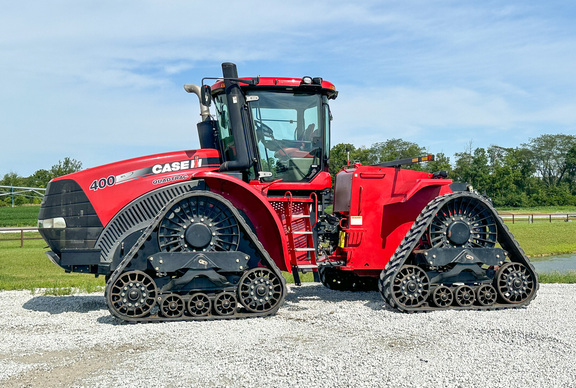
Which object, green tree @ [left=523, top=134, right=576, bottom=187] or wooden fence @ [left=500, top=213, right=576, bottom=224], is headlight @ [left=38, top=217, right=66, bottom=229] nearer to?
wooden fence @ [left=500, top=213, right=576, bottom=224]

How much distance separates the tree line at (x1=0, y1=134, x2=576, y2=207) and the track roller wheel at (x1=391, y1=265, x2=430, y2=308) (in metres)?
46.0

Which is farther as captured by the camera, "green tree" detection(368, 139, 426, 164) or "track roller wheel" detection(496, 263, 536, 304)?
"green tree" detection(368, 139, 426, 164)

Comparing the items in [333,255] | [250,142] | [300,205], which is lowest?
[333,255]

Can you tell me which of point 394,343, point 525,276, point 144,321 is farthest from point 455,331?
point 144,321

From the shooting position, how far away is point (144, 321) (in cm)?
773

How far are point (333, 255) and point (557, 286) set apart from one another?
191 inches

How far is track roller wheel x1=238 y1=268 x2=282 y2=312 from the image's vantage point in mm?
8055

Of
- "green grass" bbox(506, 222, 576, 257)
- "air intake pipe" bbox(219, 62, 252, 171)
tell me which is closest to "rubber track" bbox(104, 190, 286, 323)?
"air intake pipe" bbox(219, 62, 252, 171)

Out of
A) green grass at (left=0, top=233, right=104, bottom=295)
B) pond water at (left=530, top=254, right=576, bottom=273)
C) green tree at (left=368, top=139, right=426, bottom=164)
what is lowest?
pond water at (left=530, top=254, right=576, bottom=273)

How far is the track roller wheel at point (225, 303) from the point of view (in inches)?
314

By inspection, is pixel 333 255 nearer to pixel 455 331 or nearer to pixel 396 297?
pixel 396 297

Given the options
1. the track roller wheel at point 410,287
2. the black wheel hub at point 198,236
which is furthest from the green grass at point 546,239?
the black wheel hub at point 198,236

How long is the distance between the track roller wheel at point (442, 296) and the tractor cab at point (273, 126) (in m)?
2.47

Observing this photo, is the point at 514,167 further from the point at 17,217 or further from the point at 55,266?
the point at 55,266
